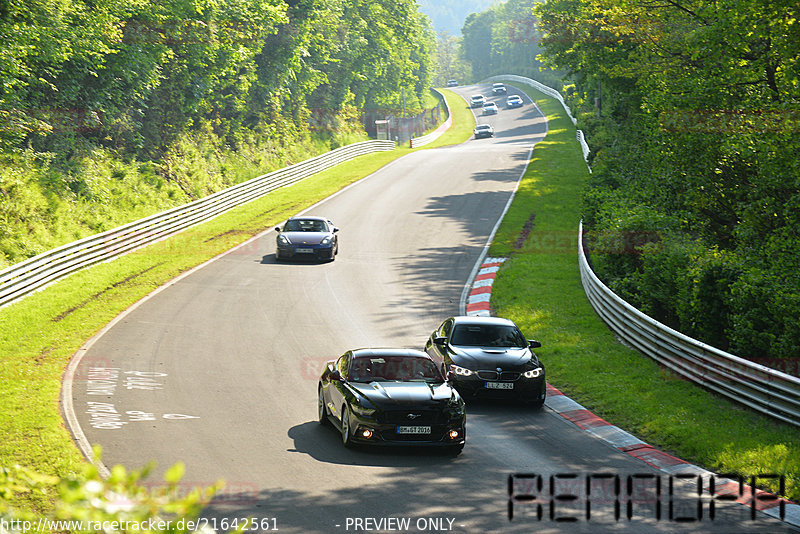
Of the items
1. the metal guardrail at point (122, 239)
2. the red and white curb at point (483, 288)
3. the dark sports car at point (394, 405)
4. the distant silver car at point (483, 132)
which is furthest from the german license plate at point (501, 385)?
the distant silver car at point (483, 132)

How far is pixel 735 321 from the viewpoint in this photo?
14555 mm

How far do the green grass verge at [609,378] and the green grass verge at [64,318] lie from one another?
890 centimetres

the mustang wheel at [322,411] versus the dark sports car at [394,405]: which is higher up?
the dark sports car at [394,405]

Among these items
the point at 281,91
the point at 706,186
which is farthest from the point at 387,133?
the point at 706,186

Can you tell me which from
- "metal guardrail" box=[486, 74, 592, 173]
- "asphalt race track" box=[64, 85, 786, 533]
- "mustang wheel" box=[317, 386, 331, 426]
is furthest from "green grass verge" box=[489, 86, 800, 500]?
"metal guardrail" box=[486, 74, 592, 173]

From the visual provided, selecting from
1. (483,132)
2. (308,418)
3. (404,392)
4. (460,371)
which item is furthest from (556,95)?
(404,392)

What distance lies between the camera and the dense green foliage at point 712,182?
15305 millimetres

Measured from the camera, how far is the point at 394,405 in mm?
11734

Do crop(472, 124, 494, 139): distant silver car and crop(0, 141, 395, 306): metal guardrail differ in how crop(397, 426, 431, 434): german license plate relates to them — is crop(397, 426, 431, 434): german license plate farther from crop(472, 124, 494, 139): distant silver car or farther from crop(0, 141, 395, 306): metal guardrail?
crop(472, 124, 494, 139): distant silver car

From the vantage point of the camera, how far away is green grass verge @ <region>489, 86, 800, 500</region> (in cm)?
1162

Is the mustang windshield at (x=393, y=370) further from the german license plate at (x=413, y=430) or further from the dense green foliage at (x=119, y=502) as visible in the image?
the dense green foliage at (x=119, y=502)

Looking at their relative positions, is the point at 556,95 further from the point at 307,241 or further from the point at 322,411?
the point at 322,411

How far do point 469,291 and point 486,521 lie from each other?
1650cm

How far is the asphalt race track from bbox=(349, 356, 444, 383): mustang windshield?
109cm
